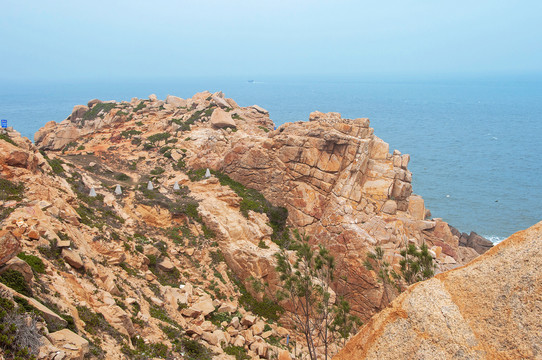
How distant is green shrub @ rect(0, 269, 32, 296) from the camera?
11602 millimetres

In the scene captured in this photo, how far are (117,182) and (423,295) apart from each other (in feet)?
95.2

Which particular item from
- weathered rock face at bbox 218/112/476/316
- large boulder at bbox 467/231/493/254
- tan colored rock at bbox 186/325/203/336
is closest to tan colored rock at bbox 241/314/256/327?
tan colored rock at bbox 186/325/203/336

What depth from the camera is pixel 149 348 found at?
14.4 meters

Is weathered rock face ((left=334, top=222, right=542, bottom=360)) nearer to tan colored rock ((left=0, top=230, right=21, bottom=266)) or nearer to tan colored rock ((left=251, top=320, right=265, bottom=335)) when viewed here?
tan colored rock ((left=0, top=230, right=21, bottom=266))

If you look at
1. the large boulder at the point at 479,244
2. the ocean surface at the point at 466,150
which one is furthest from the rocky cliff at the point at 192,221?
the ocean surface at the point at 466,150

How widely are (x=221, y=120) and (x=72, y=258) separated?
92.8 feet

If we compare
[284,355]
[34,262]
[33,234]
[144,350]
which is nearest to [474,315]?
[144,350]

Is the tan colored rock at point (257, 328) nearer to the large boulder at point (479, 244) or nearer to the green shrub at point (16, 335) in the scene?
the green shrub at point (16, 335)

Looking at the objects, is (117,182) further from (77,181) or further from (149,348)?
(149,348)

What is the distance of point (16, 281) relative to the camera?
466 inches

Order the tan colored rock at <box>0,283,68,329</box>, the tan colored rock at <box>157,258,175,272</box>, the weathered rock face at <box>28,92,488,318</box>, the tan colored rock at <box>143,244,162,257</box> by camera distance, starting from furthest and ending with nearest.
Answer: the weathered rock face at <box>28,92,488,318</box>, the tan colored rock at <box>143,244,162,257</box>, the tan colored rock at <box>157,258,175,272</box>, the tan colored rock at <box>0,283,68,329</box>

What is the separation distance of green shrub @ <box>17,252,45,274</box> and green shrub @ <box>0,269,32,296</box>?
1835mm

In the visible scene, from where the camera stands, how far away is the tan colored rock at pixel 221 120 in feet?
138

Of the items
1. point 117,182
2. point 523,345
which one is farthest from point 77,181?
point 523,345
